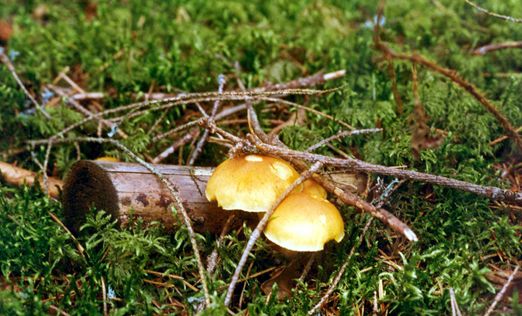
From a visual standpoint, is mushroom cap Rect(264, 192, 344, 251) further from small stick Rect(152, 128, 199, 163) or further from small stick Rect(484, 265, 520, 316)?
small stick Rect(152, 128, 199, 163)

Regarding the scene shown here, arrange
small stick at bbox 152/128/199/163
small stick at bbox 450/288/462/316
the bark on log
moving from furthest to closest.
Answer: small stick at bbox 152/128/199/163 < the bark on log < small stick at bbox 450/288/462/316

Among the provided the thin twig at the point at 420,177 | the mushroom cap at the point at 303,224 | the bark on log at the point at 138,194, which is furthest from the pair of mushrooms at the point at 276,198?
A: the bark on log at the point at 138,194

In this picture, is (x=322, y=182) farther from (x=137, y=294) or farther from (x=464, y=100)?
(x=464, y=100)

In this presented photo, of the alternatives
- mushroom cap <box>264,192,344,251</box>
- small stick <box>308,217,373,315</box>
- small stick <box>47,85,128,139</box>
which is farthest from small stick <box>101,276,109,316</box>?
small stick <box>47,85,128,139</box>

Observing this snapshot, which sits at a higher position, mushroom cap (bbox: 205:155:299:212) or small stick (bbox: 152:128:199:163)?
mushroom cap (bbox: 205:155:299:212)

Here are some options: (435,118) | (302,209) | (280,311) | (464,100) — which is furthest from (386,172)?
(464,100)

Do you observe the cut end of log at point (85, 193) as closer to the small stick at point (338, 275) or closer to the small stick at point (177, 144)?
the small stick at point (177, 144)
